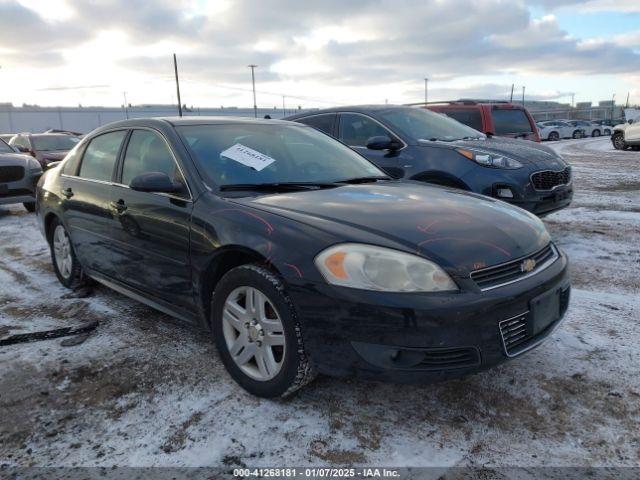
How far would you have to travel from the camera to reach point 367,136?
646cm

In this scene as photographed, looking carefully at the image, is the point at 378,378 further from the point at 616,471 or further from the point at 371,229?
the point at 616,471

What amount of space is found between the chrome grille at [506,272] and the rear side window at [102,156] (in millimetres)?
2810

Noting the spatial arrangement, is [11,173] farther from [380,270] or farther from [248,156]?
[380,270]

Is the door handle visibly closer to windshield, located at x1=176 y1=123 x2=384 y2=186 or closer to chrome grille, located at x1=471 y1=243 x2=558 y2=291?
windshield, located at x1=176 y1=123 x2=384 y2=186

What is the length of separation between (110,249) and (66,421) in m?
1.47

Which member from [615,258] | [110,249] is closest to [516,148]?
[615,258]

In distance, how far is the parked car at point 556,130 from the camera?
127 ft

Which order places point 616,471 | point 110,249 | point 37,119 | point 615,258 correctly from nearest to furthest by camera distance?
1. point 616,471
2. point 110,249
3. point 615,258
4. point 37,119

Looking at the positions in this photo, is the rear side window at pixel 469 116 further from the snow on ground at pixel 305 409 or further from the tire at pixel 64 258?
the tire at pixel 64 258

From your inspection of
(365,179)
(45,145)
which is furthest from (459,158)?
(45,145)

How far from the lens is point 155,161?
11.6 ft

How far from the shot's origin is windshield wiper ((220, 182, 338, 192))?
3.14m

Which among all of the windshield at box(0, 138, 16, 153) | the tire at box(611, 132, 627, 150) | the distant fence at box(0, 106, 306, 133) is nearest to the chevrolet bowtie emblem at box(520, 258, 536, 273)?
the windshield at box(0, 138, 16, 153)

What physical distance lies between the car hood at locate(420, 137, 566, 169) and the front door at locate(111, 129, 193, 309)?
339cm
